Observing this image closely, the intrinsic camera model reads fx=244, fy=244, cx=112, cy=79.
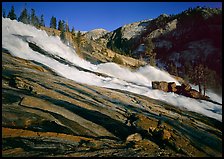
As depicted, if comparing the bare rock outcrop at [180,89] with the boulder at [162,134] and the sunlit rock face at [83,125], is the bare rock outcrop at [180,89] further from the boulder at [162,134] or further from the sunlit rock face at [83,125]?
the boulder at [162,134]

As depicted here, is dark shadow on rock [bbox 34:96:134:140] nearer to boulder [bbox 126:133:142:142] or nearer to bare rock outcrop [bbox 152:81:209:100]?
boulder [bbox 126:133:142:142]

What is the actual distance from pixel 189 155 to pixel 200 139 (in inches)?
165

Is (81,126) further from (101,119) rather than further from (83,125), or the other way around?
(101,119)

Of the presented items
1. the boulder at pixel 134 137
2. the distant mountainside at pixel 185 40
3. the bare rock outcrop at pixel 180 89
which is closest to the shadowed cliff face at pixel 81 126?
the boulder at pixel 134 137

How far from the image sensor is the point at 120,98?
27844 mm

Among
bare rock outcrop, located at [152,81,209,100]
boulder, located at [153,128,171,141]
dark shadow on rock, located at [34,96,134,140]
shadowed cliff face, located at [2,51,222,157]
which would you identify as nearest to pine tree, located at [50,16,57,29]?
bare rock outcrop, located at [152,81,209,100]

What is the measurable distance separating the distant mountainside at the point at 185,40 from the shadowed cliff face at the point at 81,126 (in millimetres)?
97438

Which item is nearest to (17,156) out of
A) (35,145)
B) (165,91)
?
(35,145)

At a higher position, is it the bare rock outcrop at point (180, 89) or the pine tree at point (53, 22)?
the pine tree at point (53, 22)

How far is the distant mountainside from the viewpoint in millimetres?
124688

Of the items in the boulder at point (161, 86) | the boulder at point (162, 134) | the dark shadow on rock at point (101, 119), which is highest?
the boulder at point (161, 86)

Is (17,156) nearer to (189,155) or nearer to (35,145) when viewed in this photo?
(35,145)

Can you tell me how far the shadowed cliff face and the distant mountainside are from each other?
320ft

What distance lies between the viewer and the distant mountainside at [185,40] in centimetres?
12469
